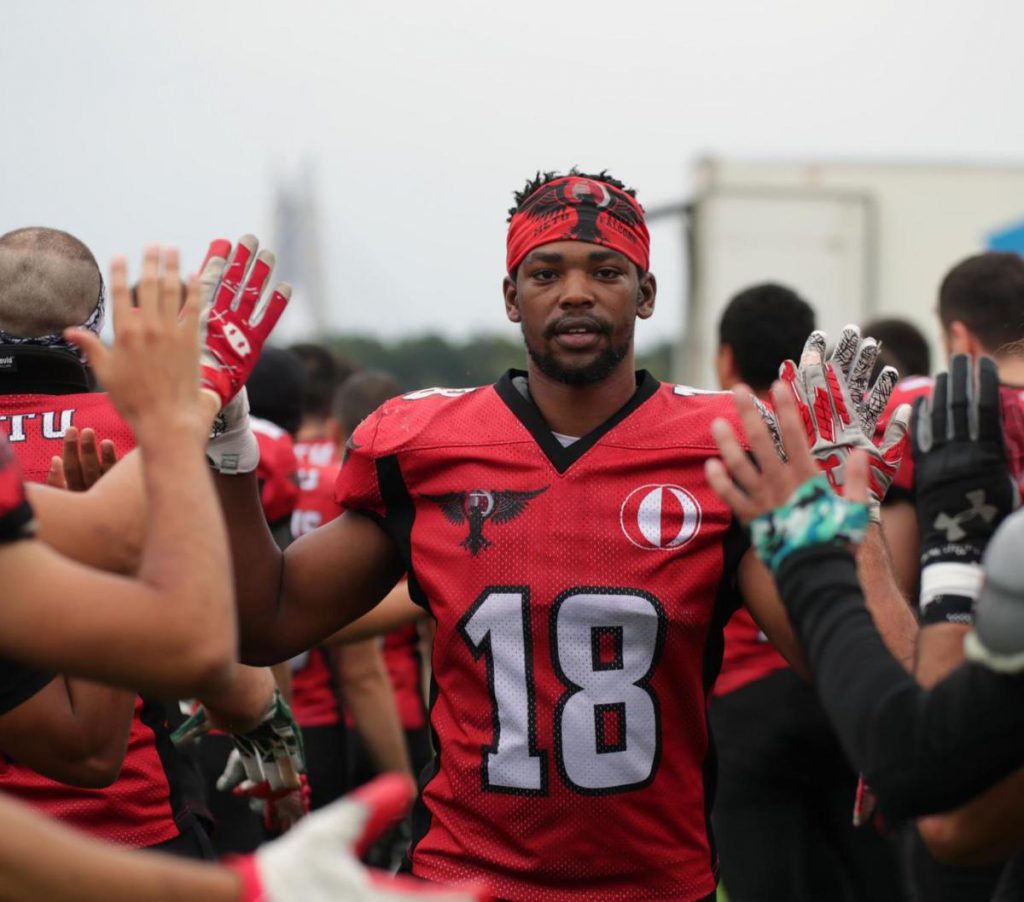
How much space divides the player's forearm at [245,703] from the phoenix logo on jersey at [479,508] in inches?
28.5

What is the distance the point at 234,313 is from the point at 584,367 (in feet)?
2.74

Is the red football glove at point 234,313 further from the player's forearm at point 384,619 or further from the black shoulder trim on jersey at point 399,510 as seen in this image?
the player's forearm at point 384,619

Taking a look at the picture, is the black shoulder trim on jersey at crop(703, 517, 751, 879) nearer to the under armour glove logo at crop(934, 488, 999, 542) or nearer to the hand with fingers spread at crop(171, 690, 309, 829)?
the under armour glove logo at crop(934, 488, 999, 542)

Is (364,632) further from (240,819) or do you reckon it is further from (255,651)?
(255,651)

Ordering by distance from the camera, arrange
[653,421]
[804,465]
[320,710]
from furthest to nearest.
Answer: [320,710], [653,421], [804,465]

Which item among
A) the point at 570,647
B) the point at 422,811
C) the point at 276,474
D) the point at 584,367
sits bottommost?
the point at 422,811

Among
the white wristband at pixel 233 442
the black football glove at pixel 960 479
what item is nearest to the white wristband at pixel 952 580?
the black football glove at pixel 960 479

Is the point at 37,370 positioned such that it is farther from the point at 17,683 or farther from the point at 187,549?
the point at 187,549

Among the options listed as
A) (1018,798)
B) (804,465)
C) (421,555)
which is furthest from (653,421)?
(1018,798)

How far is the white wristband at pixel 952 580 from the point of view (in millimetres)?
2281

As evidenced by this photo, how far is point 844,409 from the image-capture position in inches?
125

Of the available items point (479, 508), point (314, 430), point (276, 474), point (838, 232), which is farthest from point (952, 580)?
point (838, 232)

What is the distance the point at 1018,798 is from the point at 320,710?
391 cm

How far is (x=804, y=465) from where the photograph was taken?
2287mm
